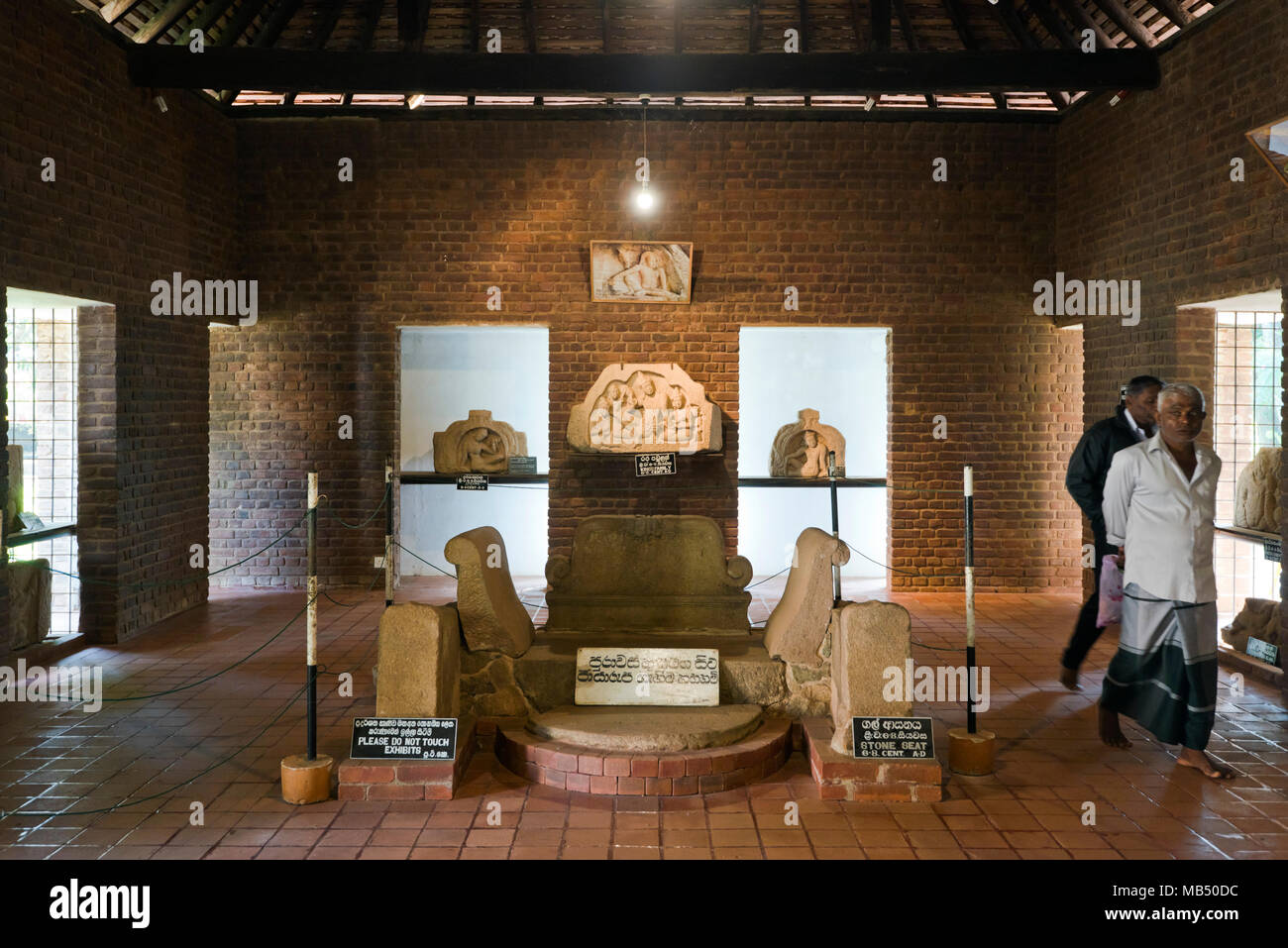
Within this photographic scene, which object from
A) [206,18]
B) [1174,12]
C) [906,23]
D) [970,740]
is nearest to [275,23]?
[206,18]

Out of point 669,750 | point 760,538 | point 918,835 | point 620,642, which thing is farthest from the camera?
point 760,538

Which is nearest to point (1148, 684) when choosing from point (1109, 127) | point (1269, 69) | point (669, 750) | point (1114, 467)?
point (1114, 467)

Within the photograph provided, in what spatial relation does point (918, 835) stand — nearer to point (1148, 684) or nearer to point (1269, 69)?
point (1148, 684)

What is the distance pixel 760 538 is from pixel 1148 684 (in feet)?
21.0

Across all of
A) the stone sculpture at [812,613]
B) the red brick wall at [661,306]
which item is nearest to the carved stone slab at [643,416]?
the red brick wall at [661,306]

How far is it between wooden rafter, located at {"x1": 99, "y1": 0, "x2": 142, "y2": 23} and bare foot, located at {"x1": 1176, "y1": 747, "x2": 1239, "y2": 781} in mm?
8000

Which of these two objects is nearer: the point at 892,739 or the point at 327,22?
the point at 892,739

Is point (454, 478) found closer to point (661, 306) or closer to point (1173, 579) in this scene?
point (661, 306)

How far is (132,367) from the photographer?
25.6 ft

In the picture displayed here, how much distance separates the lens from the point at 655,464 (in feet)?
29.6

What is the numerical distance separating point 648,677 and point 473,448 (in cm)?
503

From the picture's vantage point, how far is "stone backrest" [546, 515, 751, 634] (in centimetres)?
589

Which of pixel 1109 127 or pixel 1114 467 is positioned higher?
pixel 1109 127

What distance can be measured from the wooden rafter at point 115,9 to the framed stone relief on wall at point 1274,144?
727cm
